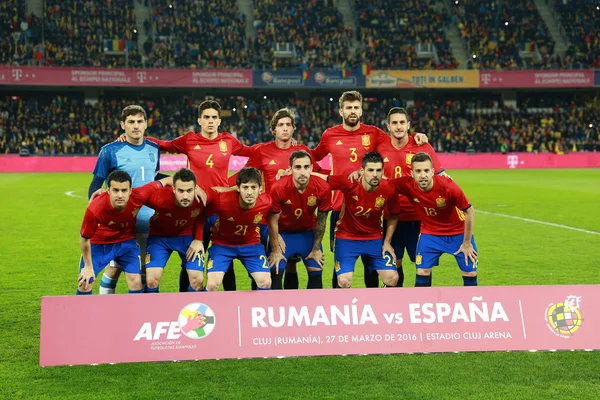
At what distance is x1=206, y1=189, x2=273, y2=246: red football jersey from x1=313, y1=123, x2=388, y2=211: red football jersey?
3.43 ft

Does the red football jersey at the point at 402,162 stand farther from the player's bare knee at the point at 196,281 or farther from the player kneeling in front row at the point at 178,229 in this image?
the player's bare knee at the point at 196,281

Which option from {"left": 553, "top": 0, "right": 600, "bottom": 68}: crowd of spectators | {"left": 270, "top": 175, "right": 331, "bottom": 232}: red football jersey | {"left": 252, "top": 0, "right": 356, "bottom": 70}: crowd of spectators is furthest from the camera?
{"left": 553, "top": 0, "right": 600, "bottom": 68}: crowd of spectators

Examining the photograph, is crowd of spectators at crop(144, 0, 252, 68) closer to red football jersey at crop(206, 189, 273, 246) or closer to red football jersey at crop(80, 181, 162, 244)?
red football jersey at crop(80, 181, 162, 244)

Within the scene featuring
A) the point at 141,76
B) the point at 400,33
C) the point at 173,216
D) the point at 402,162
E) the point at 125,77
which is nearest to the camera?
the point at 173,216

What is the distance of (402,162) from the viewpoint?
716 cm

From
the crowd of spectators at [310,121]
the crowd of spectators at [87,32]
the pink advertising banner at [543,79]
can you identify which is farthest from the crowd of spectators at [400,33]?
the crowd of spectators at [87,32]

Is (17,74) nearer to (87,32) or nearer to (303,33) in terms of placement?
(87,32)

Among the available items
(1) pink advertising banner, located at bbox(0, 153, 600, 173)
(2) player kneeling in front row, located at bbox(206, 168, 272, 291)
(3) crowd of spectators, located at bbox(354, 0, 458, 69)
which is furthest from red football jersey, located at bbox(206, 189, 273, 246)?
(3) crowd of spectators, located at bbox(354, 0, 458, 69)

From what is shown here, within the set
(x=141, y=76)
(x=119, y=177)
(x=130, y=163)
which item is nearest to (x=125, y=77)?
(x=141, y=76)

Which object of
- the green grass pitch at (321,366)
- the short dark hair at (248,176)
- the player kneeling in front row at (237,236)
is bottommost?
the green grass pitch at (321,366)

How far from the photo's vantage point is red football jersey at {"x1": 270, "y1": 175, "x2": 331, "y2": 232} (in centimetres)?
660

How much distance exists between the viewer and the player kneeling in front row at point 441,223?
6445 mm

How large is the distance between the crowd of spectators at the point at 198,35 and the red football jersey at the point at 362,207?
34090 millimetres

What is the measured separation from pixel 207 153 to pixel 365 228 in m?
1.74
